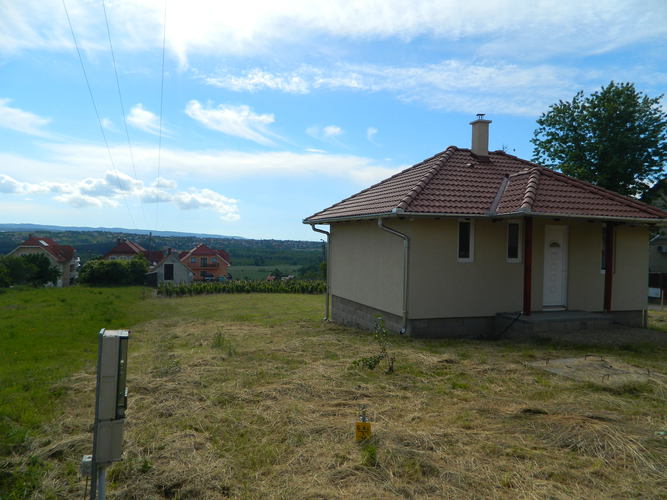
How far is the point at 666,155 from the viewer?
22156 millimetres

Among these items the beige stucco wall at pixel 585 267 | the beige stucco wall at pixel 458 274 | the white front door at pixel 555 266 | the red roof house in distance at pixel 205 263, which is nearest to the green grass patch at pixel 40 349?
the beige stucco wall at pixel 458 274

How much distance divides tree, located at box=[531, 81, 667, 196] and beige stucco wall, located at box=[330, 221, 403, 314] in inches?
575

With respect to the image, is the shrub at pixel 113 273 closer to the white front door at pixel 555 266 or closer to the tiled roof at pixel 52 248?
the white front door at pixel 555 266

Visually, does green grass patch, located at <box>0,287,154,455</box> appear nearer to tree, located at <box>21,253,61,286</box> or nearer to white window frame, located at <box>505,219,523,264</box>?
white window frame, located at <box>505,219,523,264</box>

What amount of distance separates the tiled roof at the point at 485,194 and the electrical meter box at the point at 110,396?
24.4 feet

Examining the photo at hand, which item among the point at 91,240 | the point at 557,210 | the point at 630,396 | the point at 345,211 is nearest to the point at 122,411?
the point at 630,396

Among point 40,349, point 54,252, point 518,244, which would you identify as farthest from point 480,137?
point 54,252

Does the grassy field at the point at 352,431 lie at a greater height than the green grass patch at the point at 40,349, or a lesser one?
greater

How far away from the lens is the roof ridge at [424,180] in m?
10.3

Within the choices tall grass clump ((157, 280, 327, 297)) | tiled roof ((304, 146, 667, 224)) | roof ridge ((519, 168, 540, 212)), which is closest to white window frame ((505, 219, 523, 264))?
tiled roof ((304, 146, 667, 224))

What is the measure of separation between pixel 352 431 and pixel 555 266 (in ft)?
27.9

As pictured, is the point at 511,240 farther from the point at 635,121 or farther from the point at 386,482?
the point at 635,121

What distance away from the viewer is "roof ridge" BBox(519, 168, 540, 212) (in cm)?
985

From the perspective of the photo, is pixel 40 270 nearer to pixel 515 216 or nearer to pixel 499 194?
pixel 499 194
